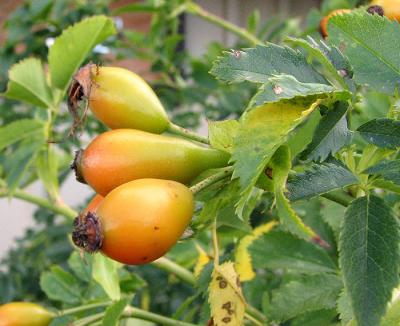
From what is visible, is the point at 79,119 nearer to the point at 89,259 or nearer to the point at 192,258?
the point at 89,259

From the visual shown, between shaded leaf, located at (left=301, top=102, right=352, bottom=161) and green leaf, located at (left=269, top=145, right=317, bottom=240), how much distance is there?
1.5 inches

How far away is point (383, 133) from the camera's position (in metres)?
0.50

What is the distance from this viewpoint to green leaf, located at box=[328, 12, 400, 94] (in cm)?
50

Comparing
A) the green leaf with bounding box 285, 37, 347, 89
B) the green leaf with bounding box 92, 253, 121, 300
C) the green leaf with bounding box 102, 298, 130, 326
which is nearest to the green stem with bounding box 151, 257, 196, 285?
the green leaf with bounding box 92, 253, 121, 300

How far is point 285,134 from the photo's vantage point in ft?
1.39

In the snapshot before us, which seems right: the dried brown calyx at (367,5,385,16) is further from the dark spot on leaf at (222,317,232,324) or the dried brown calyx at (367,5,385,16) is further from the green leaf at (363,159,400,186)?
the dark spot on leaf at (222,317,232,324)

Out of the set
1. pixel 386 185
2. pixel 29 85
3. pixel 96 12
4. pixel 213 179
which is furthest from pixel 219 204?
pixel 96 12

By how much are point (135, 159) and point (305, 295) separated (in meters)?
0.35

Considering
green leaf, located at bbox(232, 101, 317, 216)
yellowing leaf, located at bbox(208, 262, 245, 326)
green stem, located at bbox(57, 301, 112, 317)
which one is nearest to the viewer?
green leaf, located at bbox(232, 101, 317, 216)

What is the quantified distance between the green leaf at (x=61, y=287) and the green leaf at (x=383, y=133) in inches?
25.7

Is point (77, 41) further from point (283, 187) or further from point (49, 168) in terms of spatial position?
point (283, 187)

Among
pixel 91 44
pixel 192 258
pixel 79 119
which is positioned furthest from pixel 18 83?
pixel 192 258

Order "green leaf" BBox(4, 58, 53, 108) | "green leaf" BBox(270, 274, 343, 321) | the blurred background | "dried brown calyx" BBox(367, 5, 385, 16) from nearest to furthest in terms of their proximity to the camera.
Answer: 1. "dried brown calyx" BBox(367, 5, 385, 16)
2. "green leaf" BBox(270, 274, 343, 321)
3. "green leaf" BBox(4, 58, 53, 108)
4. the blurred background

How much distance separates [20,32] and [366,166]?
1396 millimetres
